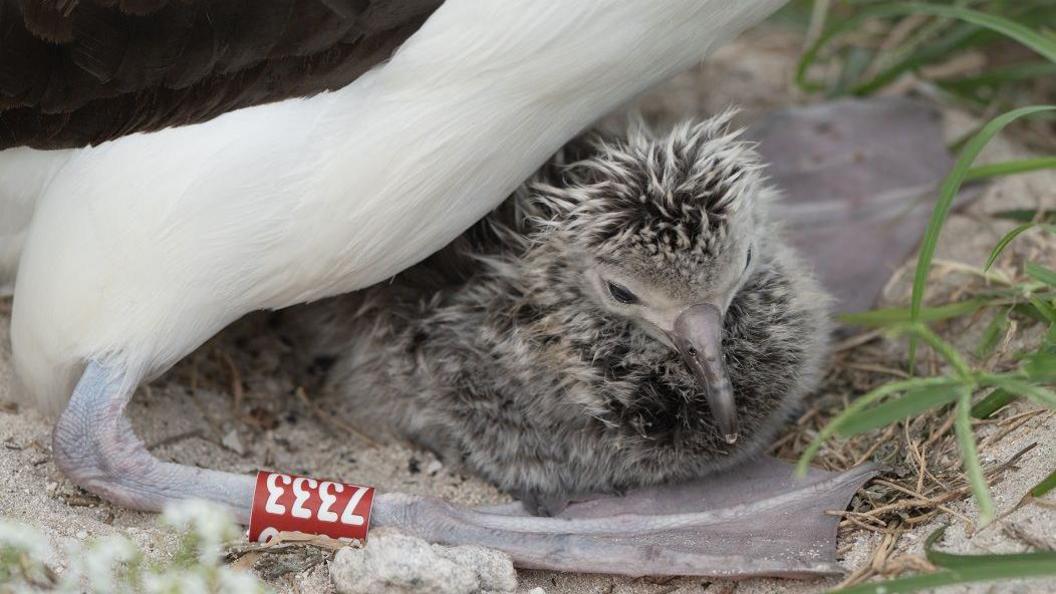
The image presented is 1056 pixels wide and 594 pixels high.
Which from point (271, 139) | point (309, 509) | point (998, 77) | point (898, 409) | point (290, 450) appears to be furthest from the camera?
point (998, 77)

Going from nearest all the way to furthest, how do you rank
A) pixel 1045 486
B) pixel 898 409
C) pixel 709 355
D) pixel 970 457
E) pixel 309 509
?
pixel 970 457, pixel 898 409, pixel 1045 486, pixel 709 355, pixel 309 509

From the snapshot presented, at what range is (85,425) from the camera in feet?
11.2

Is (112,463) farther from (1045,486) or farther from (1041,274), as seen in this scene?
(1041,274)

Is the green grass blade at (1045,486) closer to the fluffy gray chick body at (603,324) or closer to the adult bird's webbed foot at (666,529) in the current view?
the adult bird's webbed foot at (666,529)

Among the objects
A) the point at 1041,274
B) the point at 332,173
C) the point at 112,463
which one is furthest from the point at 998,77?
the point at 112,463

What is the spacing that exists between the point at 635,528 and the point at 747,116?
2.54 m

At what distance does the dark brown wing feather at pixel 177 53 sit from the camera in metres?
3.00

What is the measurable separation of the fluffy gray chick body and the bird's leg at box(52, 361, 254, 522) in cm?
68

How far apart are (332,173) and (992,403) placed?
1.80m

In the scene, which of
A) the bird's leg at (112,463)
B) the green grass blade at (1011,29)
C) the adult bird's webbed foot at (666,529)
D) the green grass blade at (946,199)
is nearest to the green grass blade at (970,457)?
the green grass blade at (946,199)

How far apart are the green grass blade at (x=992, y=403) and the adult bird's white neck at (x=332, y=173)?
3.91 ft

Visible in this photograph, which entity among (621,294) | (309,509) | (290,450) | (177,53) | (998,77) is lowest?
(290,450)

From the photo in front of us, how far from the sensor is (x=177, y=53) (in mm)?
3072

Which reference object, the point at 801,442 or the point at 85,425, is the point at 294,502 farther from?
the point at 801,442
